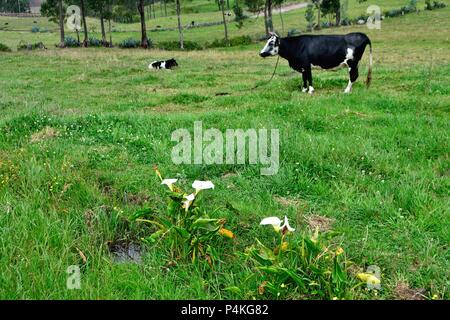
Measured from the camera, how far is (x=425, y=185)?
6.61 metres

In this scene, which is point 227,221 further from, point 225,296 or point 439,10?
point 439,10

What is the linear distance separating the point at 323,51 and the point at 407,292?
1165 centimetres

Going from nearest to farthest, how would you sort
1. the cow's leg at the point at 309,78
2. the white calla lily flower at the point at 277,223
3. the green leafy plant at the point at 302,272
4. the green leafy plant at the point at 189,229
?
the green leafy plant at the point at 302,272 → the white calla lily flower at the point at 277,223 → the green leafy plant at the point at 189,229 → the cow's leg at the point at 309,78

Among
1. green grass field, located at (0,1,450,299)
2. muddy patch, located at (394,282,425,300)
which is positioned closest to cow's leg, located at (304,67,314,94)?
green grass field, located at (0,1,450,299)

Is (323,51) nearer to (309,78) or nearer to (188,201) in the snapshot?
(309,78)

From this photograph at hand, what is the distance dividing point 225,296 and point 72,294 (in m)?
1.47

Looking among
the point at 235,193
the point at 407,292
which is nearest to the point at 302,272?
the point at 407,292

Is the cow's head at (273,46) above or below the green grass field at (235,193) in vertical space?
above

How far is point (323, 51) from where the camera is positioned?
583 inches

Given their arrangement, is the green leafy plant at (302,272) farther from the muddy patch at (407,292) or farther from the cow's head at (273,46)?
the cow's head at (273,46)

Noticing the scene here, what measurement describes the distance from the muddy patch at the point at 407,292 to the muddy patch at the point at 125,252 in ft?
9.14

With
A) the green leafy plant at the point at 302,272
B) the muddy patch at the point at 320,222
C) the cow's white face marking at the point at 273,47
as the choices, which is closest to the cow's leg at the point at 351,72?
the cow's white face marking at the point at 273,47

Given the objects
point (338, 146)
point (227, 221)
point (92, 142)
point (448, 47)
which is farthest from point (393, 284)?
point (448, 47)

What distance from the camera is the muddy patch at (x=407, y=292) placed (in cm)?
430
